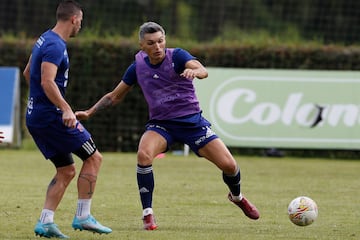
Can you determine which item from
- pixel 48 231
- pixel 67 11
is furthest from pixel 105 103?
pixel 48 231

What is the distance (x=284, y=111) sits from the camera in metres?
19.6

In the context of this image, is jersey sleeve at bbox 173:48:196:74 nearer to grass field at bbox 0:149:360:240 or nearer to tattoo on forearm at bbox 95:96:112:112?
tattoo on forearm at bbox 95:96:112:112

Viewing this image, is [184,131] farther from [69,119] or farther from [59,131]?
[69,119]

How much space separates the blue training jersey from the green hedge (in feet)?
38.3

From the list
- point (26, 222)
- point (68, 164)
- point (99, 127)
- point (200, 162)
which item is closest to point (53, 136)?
point (68, 164)

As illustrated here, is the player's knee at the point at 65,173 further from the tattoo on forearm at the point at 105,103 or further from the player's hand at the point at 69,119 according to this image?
the tattoo on forearm at the point at 105,103

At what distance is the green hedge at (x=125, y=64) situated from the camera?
20.6m

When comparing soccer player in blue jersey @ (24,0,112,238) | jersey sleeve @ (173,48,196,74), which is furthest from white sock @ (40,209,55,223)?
jersey sleeve @ (173,48,196,74)

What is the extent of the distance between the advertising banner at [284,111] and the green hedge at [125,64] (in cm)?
107

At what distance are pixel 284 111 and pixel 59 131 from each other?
11.2 m

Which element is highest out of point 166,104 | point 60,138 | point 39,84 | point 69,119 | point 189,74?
point 189,74

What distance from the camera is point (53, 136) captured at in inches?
349

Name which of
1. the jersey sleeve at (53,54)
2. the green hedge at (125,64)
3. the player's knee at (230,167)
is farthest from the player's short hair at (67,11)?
the green hedge at (125,64)

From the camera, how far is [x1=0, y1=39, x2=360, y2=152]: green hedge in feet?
67.7
